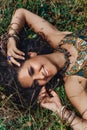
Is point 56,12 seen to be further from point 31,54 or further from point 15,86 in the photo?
point 15,86

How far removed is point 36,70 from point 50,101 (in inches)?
16.1

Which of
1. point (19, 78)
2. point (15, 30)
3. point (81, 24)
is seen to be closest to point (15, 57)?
point (19, 78)

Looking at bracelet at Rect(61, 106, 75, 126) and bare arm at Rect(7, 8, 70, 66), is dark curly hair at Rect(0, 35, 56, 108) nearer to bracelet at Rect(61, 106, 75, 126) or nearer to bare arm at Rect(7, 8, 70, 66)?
bare arm at Rect(7, 8, 70, 66)

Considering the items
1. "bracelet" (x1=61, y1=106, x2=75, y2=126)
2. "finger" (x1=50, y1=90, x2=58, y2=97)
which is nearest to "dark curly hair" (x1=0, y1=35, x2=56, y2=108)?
"finger" (x1=50, y1=90, x2=58, y2=97)

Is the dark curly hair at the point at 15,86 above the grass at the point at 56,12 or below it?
below

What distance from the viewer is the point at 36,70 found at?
4.79 meters

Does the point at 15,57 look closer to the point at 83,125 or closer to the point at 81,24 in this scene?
the point at 83,125

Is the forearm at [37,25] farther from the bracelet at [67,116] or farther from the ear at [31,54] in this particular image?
the bracelet at [67,116]

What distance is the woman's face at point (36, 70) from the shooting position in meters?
4.79

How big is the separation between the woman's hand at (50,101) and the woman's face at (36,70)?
0.74 feet

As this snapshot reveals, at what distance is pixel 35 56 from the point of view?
16.3ft

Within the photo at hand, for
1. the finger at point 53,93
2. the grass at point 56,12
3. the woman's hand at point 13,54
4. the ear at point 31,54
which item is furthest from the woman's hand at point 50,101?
the woman's hand at point 13,54

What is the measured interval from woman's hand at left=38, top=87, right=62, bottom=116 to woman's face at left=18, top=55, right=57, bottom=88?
23 centimetres

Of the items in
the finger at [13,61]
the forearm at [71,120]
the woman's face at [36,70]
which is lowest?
the forearm at [71,120]
